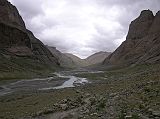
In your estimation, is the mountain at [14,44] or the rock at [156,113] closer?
the rock at [156,113]

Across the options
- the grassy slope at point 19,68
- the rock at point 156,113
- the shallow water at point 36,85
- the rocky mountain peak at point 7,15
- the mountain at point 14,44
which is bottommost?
the rock at point 156,113

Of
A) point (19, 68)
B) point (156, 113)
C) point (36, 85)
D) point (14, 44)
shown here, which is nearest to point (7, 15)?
point (14, 44)

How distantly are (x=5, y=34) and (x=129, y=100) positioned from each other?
520 ft

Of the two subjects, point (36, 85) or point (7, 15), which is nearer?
point (36, 85)

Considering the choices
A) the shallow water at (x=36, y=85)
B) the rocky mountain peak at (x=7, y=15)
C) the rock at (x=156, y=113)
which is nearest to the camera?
the rock at (x=156, y=113)

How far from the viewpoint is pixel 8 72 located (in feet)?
381

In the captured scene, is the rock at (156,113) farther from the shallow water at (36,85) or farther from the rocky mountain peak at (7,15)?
the rocky mountain peak at (7,15)

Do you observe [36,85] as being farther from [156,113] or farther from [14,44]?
[14,44]

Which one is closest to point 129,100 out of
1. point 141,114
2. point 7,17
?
point 141,114

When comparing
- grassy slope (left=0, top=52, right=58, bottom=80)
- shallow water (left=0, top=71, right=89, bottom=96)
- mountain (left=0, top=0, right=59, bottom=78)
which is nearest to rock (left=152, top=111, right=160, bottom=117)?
shallow water (left=0, top=71, right=89, bottom=96)

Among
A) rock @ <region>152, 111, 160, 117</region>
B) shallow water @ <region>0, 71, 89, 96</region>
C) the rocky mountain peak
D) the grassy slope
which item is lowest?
rock @ <region>152, 111, 160, 117</region>

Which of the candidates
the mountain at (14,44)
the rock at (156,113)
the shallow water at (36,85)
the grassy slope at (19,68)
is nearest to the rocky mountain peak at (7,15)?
the mountain at (14,44)

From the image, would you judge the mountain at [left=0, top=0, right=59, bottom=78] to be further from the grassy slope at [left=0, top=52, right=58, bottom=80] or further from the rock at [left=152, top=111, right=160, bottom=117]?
the rock at [left=152, top=111, right=160, bottom=117]

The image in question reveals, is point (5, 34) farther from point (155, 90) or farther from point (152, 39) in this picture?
point (155, 90)
